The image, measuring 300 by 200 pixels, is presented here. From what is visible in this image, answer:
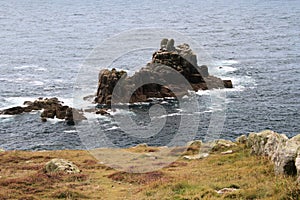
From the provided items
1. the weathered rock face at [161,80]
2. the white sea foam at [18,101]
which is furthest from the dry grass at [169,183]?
the weathered rock face at [161,80]

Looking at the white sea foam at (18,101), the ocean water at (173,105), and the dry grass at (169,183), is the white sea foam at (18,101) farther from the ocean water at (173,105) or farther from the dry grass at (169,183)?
the dry grass at (169,183)

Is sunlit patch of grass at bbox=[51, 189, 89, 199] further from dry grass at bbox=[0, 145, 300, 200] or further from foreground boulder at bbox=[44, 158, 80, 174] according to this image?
foreground boulder at bbox=[44, 158, 80, 174]

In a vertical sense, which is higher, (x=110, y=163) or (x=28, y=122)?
(x=110, y=163)

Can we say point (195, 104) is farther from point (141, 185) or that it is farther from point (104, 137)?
point (141, 185)

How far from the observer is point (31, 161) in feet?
146

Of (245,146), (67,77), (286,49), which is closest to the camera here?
(245,146)

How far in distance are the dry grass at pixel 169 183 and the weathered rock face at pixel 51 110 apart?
50.2 m

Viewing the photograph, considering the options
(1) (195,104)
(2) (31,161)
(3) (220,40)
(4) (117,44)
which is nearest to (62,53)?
(4) (117,44)

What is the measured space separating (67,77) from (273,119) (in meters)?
64.2

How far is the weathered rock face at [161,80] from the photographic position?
334 feet

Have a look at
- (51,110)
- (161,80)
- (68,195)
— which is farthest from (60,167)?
(161,80)

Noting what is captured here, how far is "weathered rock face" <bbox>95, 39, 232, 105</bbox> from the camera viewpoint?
334ft

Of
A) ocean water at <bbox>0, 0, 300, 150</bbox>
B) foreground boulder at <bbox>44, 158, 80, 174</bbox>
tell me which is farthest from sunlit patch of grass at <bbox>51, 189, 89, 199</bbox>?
ocean water at <bbox>0, 0, 300, 150</bbox>

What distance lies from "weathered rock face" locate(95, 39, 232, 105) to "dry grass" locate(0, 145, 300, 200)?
64.5 meters
